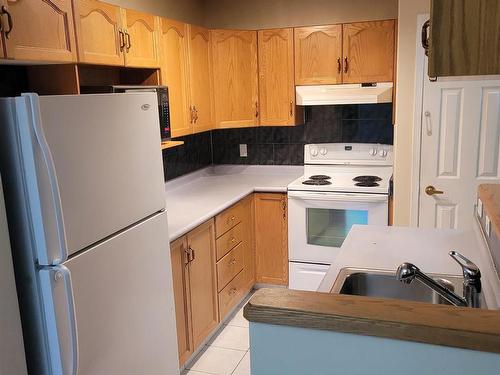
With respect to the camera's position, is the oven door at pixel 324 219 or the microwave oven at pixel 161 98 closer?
the microwave oven at pixel 161 98

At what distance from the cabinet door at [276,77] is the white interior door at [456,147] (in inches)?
41.4

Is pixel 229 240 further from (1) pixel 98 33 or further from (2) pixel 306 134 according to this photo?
(1) pixel 98 33

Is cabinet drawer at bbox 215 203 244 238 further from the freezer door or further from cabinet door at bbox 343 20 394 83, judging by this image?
cabinet door at bbox 343 20 394 83

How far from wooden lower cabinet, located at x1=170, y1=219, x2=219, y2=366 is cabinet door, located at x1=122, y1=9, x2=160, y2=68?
103cm

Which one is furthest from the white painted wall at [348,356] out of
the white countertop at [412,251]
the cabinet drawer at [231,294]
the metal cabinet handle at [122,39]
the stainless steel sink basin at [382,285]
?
the cabinet drawer at [231,294]

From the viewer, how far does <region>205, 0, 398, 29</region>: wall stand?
3727 millimetres

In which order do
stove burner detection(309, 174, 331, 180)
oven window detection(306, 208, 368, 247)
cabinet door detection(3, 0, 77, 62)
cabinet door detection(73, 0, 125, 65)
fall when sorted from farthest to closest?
stove burner detection(309, 174, 331, 180)
oven window detection(306, 208, 368, 247)
cabinet door detection(73, 0, 125, 65)
cabinet door detection(3, 0, 77, 62)

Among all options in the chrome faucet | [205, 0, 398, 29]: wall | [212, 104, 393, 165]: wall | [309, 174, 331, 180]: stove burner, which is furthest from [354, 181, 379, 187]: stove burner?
the chrome faucet

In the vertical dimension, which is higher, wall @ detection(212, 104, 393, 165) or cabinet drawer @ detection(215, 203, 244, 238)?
wall @ detection(212, 104, 393, 165)

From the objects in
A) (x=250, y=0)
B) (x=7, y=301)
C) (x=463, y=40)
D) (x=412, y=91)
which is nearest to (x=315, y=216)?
(x=412, y=91)

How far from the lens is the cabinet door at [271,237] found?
3748 mm

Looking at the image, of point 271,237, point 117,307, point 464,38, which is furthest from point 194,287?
point 464,38

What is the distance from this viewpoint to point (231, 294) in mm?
3469

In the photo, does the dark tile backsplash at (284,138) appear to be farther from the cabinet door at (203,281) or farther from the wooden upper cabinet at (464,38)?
the wooden upper cabinet at (464,38)
